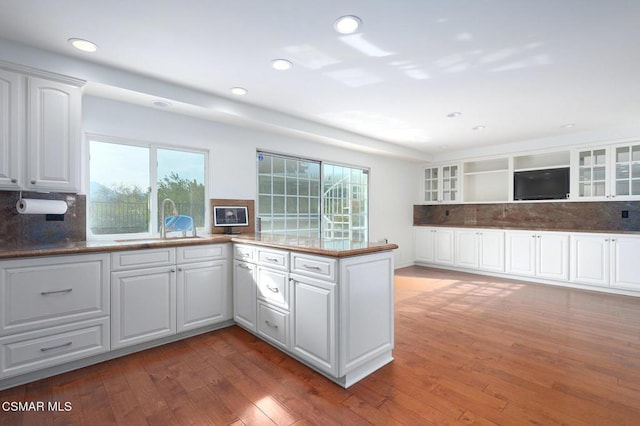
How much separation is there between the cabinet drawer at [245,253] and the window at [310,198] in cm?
88

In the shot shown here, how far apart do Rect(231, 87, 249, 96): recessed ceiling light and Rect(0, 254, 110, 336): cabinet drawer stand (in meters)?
1.89

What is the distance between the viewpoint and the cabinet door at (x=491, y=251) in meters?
5.48

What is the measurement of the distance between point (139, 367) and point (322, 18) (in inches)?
111

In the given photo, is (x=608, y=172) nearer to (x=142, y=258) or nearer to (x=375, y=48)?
(x=375, y=48)

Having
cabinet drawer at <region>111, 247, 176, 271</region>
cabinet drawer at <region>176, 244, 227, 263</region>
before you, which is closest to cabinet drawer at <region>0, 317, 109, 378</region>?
cabinet drawer at <region>111, 247, 176, 271</region>

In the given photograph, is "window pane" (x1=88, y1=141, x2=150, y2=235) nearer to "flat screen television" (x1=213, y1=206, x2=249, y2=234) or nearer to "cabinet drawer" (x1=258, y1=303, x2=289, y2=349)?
"flat screen television" (x1=213, y1=206, x2=249, y2=234)

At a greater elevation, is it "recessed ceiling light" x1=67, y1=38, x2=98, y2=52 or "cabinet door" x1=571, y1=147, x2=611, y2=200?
"recessed ceiling light" x1=67, y1=38, x2=98, y2=52

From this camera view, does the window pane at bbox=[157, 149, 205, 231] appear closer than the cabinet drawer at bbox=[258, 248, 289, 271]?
No

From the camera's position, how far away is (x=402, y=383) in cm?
214

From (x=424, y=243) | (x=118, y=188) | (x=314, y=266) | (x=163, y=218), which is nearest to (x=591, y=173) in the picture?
(x=424, y=243)

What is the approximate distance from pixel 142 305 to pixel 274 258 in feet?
3.89

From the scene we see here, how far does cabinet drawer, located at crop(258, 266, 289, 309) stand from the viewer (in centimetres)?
247

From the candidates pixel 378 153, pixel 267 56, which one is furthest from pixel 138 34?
pixel 378 153

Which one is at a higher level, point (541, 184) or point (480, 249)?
point (541, 184)
